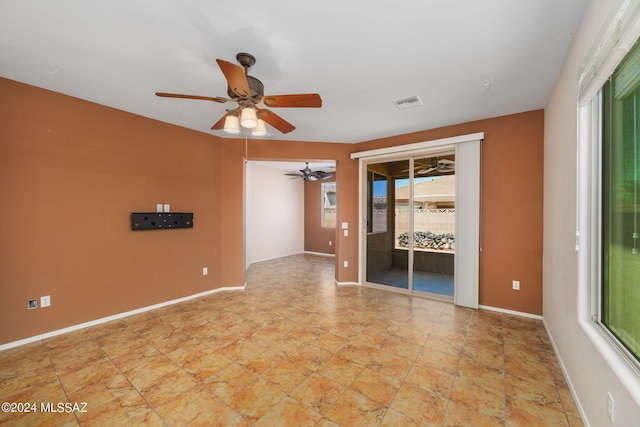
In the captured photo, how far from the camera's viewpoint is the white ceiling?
1.71 m

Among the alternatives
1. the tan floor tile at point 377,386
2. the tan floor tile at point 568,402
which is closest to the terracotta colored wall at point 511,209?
the tan floor tile at point 568,402

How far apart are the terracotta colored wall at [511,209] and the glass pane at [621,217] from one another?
1898mm

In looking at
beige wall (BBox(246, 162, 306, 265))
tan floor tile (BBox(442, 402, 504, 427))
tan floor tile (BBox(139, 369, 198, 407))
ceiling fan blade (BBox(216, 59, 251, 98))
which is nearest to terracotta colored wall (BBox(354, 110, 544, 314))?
tan floor tile (BBox(442, 402, 504, 427))

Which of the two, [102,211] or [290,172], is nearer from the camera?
[102,211]

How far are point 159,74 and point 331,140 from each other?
2.90 m

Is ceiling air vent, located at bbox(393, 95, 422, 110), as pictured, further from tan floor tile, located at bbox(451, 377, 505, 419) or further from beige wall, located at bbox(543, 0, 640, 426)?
tan floor tile, located at bbox(451, 377, 505, 419)

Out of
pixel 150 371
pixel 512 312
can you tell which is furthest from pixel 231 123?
pixel 512 312

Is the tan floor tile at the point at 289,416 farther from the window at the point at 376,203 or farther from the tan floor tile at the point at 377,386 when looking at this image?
the window at the point at 376,203

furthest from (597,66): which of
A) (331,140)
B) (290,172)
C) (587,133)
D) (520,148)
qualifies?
(290,172)

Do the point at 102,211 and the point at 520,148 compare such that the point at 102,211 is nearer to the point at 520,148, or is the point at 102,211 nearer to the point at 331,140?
the point at 331,140

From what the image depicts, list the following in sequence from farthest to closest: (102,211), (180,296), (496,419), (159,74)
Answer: (180,296)
(102,211)
(159,74)
(496,419)

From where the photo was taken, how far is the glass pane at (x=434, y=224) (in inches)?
160

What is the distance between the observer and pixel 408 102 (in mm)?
3068

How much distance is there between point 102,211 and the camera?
3.21 metres
